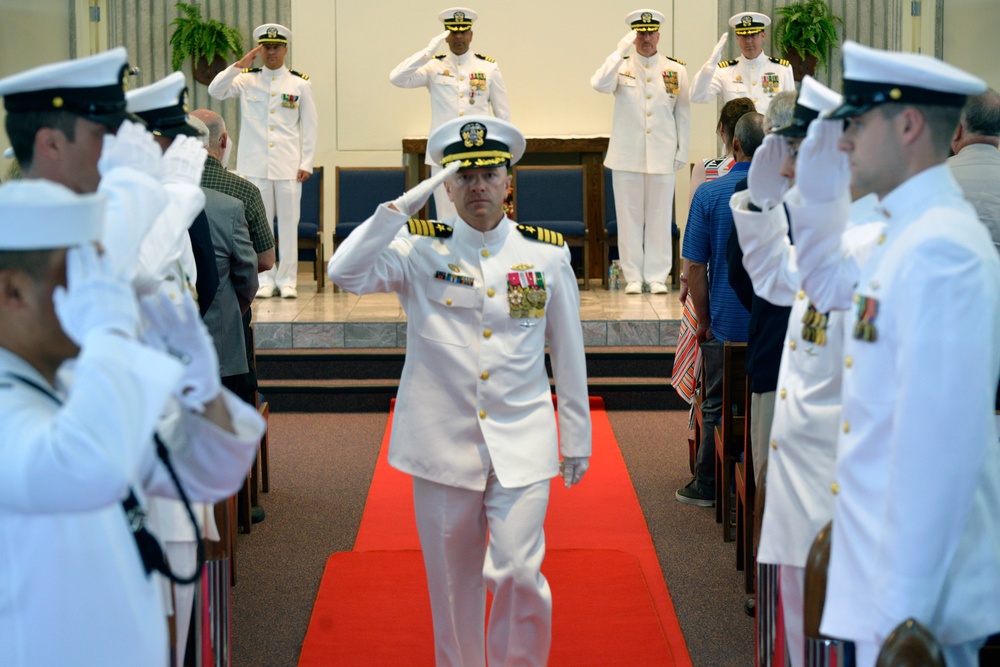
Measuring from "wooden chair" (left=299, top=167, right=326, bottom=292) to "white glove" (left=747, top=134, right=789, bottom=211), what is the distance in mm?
7275

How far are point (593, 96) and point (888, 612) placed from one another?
9851 millimetres

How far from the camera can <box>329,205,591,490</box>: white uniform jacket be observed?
302 cm

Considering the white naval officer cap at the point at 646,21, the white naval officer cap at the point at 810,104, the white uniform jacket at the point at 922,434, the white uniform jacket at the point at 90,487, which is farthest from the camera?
the white naval officer cap at the point at 646,21

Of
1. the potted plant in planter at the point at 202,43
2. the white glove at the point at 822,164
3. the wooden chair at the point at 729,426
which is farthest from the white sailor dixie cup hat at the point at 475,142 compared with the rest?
the potted plant in planter at the point at 202,43

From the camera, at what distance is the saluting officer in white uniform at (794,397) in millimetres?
2568

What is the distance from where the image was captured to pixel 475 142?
10.2 feet

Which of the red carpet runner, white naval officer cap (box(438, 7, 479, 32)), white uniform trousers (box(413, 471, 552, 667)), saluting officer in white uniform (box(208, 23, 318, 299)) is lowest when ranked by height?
the red carpet runner

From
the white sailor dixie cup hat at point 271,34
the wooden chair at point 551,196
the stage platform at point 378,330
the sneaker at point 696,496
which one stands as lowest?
the sneaker at point 696,496

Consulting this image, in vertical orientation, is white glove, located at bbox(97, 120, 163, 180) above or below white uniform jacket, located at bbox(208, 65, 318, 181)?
below

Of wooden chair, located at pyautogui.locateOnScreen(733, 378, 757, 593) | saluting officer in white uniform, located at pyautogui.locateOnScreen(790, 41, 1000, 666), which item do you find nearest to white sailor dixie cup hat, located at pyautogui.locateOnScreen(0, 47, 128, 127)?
saluting officer in white uniform, located at pyautogui.locateOnScreen(790, 41, 1000, 666)

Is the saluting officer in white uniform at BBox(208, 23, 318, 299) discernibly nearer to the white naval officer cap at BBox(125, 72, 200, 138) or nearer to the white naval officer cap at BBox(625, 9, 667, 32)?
the white naval officer cap at BBox(625, 9, 667, 32)

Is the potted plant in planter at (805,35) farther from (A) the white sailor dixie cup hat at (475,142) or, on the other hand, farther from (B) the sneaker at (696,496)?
(A) the white sailor dixie cup hat at (475,142)

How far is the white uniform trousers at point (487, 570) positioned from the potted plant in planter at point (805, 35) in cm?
870

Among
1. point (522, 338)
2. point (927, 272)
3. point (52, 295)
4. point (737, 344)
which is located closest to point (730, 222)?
point (737, 344)
